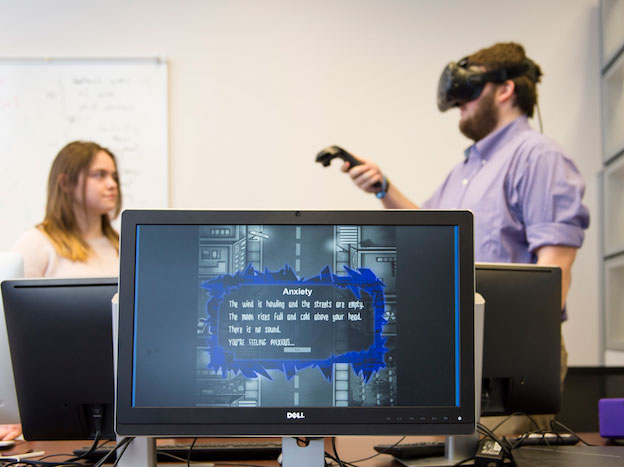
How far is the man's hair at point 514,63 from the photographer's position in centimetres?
254

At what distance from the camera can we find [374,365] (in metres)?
0.97

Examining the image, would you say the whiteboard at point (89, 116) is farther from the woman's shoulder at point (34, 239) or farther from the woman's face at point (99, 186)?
the woman's shoulder at point (34, 239)

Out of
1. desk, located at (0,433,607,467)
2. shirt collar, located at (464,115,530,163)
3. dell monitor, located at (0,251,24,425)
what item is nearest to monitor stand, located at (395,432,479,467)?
desk, located at (0,433,607,467)

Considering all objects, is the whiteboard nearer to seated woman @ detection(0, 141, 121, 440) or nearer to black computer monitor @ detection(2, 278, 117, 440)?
seated woman @ detection(0, 141, 121, 440)

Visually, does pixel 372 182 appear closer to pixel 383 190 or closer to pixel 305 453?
pixel 383 190

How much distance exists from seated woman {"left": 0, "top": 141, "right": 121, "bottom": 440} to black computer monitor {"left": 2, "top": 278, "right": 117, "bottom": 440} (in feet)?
4.49

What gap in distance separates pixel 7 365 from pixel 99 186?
1519 millimetres

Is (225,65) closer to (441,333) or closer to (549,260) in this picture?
(549,260)

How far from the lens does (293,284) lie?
98 centimetres

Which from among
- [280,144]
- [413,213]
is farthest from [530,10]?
[413,213]

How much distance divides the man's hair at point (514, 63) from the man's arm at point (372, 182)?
0.58m

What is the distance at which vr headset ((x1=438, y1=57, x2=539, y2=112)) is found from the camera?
8.58 feet

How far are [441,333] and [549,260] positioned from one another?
1.21 m

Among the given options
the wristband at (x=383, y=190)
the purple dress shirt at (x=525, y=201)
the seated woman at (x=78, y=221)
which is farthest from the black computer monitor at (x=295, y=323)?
the wristband at (x=383, y=190)
